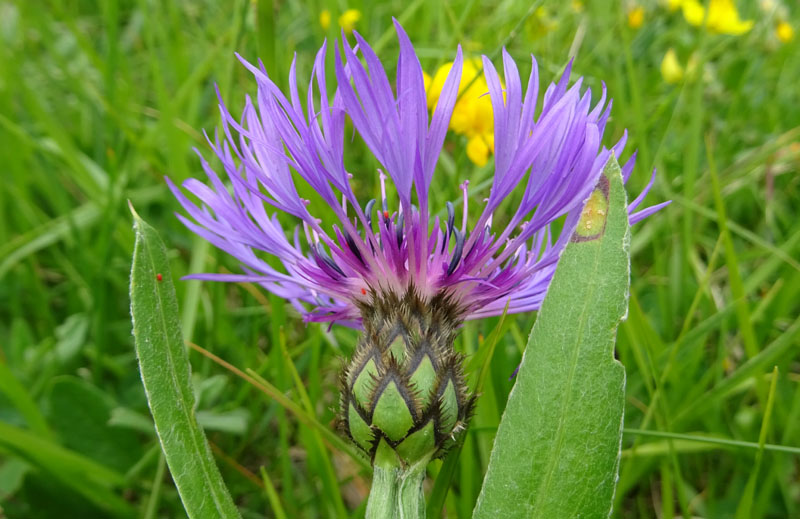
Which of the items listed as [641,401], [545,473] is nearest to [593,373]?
[545,473]

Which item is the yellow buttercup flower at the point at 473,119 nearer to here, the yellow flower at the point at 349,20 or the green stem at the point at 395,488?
the yellow flower at the point at 349,20

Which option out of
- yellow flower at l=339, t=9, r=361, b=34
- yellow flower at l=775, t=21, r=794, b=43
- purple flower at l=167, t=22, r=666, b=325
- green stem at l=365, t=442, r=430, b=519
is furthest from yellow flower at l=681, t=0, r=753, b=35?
green stem at l=365, t=442, r=430, b=519

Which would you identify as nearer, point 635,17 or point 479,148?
point 479,148

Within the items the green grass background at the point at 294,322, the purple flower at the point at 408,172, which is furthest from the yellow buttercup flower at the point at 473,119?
the purple flower at the point at 408,172

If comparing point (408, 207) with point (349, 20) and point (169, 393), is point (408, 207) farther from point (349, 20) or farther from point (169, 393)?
point (349, 20)

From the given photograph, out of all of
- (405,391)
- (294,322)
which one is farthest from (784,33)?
(405,391)
